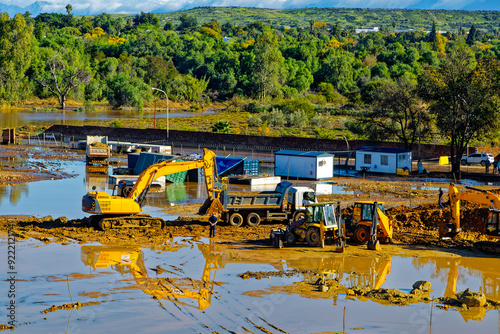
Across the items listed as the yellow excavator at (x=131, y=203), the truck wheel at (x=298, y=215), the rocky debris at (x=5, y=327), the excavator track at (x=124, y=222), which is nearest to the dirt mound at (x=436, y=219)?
the truck wheel at (x=298, y=215)

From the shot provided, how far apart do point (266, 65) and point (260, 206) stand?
11010cm

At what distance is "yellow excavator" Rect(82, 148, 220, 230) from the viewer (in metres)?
27.9

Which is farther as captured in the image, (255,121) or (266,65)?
(266,65)

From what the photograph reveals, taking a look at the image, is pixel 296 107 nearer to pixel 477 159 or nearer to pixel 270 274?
pixel 477 159

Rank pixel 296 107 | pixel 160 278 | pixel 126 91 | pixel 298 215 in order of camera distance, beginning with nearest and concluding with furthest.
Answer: pixel 160 278, pixel 298 215, pixel 296 107, pixel 126 91

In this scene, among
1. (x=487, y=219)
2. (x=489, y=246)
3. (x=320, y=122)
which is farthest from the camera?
(x=320, y=122)

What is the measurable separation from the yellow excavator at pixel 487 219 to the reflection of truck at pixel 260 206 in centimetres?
658

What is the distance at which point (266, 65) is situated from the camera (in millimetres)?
138125

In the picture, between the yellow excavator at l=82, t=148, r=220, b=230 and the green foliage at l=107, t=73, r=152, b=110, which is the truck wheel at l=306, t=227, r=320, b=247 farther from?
the green foliage at l=107, t=73, r=152, b=110

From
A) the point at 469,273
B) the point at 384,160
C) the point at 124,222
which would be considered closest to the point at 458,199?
the point at 469,273

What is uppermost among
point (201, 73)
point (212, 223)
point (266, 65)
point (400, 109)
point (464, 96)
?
point (266, 65)

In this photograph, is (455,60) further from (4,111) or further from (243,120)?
(4,111)

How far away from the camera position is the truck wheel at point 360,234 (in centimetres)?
2617

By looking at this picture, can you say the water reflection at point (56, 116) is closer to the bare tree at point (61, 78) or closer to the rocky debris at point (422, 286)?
the bare tree at point (61, 78)
